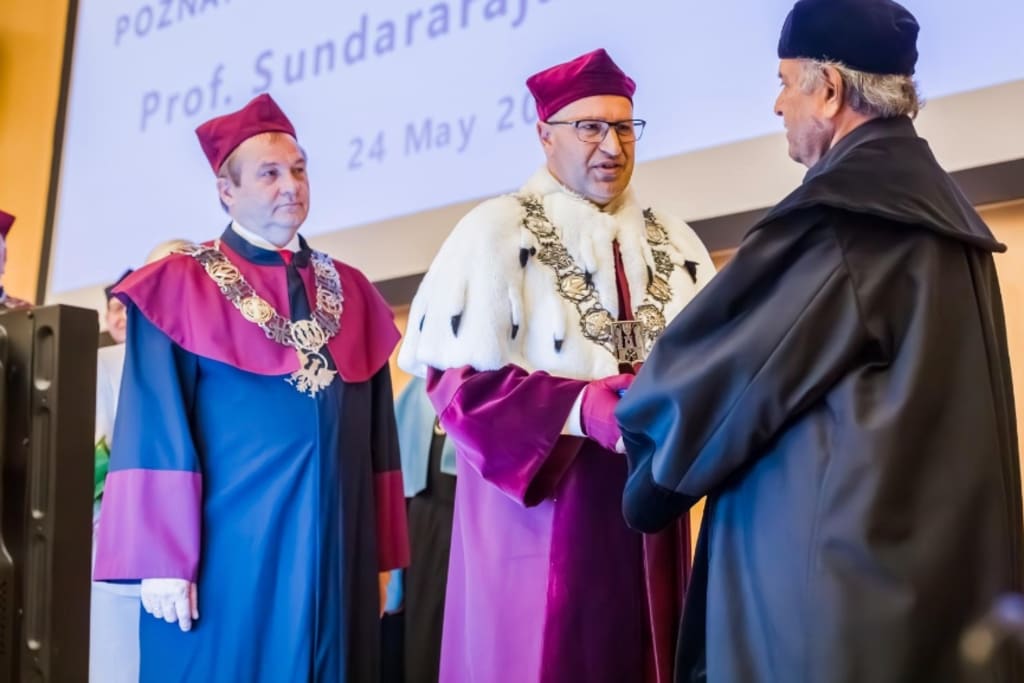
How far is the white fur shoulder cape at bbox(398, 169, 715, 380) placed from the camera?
8.35ft

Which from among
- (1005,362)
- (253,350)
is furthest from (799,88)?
(253,350)

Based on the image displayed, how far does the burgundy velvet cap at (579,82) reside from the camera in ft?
9.02

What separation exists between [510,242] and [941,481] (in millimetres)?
1098

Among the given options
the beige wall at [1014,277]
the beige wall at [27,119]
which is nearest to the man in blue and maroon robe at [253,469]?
the beige wall at [1014,277]

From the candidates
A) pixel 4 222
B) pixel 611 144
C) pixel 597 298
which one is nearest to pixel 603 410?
pixel 597 298

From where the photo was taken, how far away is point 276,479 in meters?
2.89

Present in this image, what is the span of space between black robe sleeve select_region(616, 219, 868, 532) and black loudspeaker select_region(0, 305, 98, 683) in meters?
0.86

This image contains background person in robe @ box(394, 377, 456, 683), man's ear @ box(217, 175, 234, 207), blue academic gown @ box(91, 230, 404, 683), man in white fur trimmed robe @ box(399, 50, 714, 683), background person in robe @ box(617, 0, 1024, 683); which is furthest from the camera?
background person in robe @ box(394, 377, 456, 683)

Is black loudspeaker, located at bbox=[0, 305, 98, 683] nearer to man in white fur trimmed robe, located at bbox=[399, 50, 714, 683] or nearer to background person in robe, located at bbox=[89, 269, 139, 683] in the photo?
man in white fur trimmed robe, located at bbox=[399, 50, 714, 683]

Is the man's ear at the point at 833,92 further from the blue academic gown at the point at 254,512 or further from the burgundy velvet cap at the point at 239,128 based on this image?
the burgundy velvet cap at the point at 239,128

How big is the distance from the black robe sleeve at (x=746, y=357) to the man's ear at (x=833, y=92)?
274mm

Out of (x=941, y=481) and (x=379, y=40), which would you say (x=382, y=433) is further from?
(x=379, y=40)

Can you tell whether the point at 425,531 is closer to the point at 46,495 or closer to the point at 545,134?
the point at 545,134

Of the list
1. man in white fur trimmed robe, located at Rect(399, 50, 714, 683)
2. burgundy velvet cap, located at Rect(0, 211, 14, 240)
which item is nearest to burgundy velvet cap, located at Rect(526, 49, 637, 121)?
man in white fur trimmed robe, located at Rect(399, 50, 714, 683)
